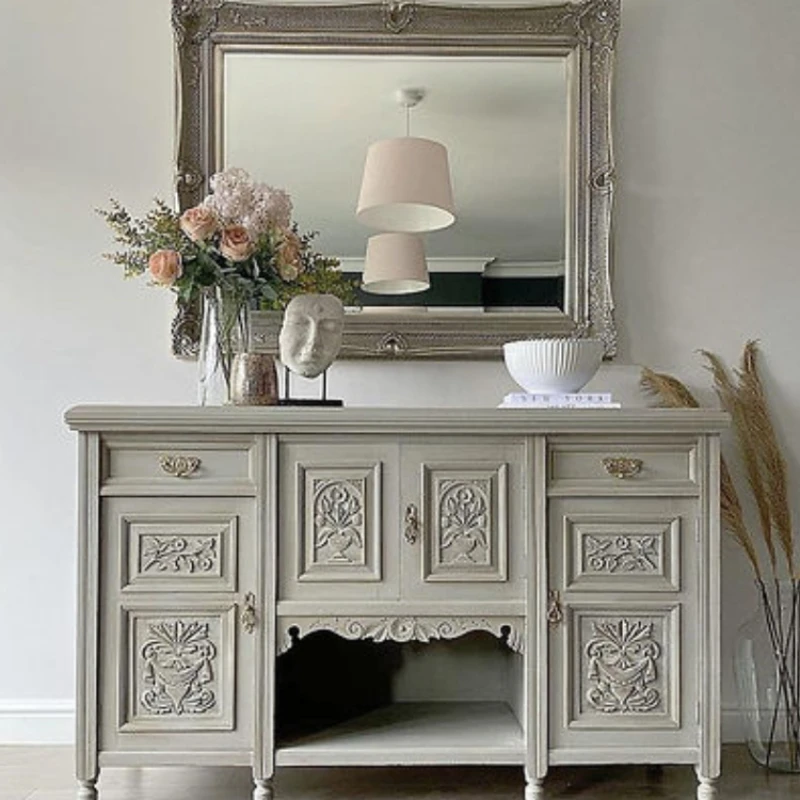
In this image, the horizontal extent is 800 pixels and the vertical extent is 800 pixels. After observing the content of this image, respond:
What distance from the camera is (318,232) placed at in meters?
2.83

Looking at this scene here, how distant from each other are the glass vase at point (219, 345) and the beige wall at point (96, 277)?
0.88ft

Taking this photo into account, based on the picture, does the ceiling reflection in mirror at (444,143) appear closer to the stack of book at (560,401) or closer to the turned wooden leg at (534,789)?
the stack of book at (560,401)

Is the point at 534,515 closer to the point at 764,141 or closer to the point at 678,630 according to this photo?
the point at 678,630

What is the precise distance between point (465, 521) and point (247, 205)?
2.91ft

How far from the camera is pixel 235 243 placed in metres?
2.45

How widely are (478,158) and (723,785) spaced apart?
1.68 metres

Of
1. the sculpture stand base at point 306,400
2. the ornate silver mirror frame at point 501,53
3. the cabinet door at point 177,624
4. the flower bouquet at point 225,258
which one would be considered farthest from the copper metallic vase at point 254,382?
the ornate silver mirror frame at point 501,53

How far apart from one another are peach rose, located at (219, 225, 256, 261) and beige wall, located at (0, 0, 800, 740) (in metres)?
0.48

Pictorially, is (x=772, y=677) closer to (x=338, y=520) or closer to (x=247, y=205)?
(x=338, y=520)

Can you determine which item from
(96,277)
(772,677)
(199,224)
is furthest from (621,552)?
(96,277)

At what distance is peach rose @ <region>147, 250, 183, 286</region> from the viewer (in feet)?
8.00

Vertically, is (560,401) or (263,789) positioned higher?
(560,401)

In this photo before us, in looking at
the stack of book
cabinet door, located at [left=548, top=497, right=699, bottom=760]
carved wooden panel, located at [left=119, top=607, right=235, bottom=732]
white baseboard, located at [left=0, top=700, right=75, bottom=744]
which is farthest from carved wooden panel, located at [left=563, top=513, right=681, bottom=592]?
white baseboard, located at [left=0, top=700, right=75, bottom=744]

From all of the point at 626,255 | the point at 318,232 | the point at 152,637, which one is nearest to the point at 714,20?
the point at 626,255
